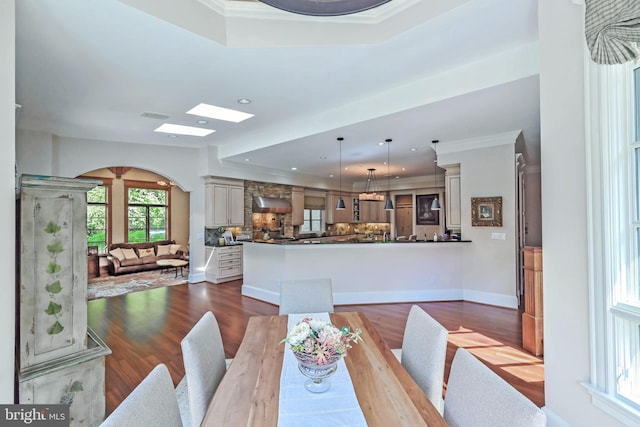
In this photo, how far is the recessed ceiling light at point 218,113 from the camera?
13.8ft

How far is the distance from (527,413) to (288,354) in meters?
1.10

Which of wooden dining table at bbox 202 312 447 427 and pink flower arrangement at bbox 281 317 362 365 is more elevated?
pink flower arrangement at bbox 281 317 362 365

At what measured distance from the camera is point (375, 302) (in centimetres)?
496

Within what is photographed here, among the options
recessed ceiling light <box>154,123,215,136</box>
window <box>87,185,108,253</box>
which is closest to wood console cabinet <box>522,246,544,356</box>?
recessed ceiling light <box>154,123,215,136</box>

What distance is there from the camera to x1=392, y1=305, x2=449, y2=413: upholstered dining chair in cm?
153

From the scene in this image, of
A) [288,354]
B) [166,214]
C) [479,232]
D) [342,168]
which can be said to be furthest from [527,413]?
[166,214]

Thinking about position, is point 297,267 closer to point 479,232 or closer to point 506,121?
point 479,232

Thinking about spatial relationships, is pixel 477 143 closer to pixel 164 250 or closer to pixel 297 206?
pixel 297 206

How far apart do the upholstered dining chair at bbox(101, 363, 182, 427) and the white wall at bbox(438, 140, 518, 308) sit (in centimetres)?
501

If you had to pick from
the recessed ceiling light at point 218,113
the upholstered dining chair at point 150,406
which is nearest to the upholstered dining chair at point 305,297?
the upholstered dining chair at point 150,406

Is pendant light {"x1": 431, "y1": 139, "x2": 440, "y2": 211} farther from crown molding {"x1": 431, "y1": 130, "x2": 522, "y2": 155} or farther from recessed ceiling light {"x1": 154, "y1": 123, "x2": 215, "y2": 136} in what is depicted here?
recessed ceiling light {"x1": 154, "y1": 123, "x2": 215, "y2": 136}

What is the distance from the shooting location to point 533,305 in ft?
10.5

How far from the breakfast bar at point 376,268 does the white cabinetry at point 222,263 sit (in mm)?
2051

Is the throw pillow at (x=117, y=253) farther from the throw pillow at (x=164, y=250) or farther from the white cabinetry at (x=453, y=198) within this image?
the white cabinetry at (x=453, y=198)
